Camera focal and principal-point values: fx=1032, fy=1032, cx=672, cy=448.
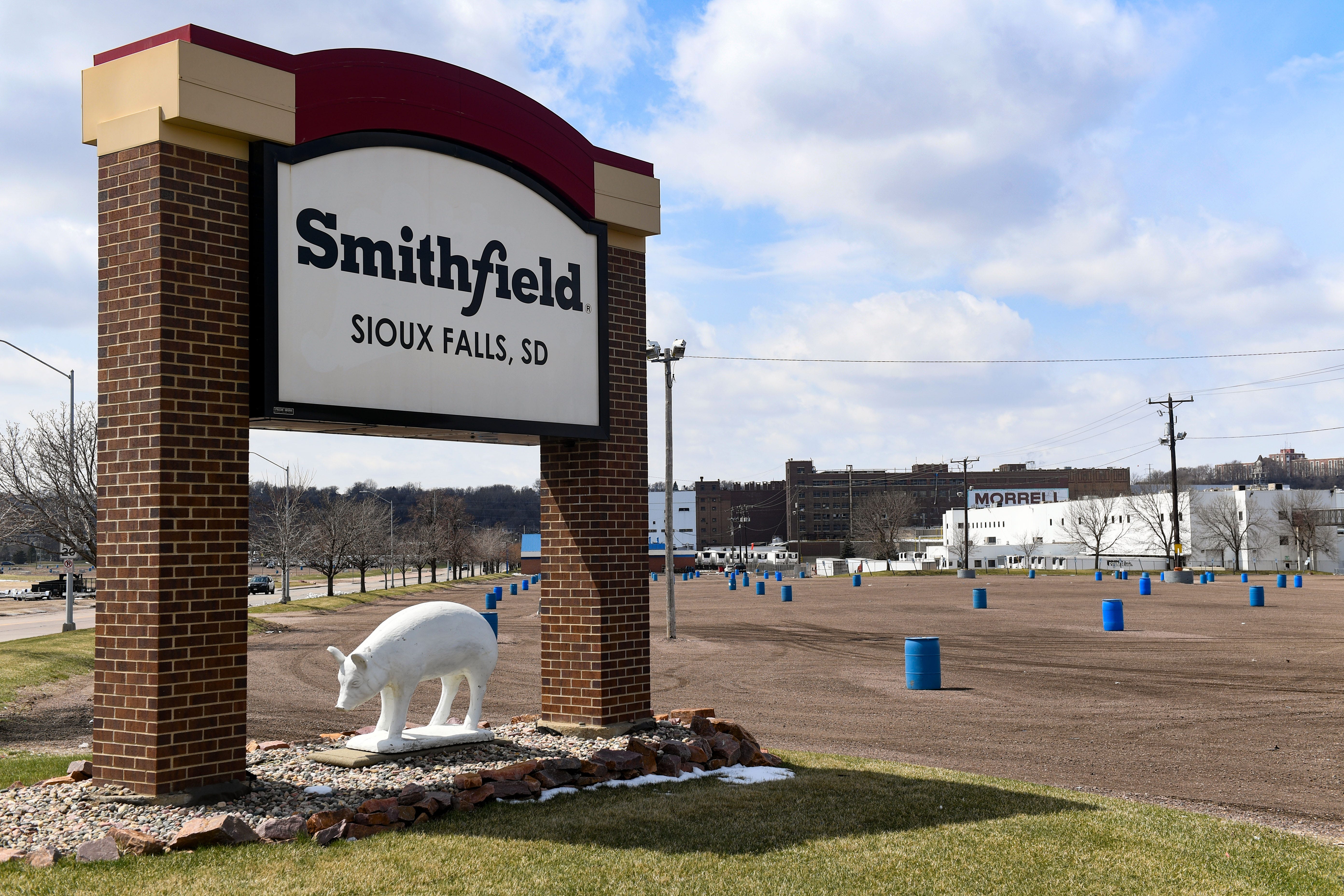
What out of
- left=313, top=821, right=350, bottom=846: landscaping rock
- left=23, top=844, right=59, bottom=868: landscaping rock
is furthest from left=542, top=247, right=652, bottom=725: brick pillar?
left=23, top=844, right=59, bottom=868: landscaping rock

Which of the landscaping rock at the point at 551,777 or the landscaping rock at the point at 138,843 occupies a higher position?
the landscaping rock at the point at 138,843

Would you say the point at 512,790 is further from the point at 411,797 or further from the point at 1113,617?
the point at 1113,617

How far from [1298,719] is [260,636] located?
26.7 m

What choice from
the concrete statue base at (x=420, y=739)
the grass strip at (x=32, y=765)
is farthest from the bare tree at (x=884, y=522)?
the concrete statue base at (x=420, y=739)

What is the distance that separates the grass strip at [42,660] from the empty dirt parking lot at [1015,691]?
12.2 ft

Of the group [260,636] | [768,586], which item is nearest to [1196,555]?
[768,586]

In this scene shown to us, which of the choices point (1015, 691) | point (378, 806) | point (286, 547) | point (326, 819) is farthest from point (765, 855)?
point (286, 547)

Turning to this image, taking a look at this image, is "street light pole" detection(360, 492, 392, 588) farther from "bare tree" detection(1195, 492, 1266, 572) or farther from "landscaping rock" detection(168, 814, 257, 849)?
"bare tree" detection(1195, 492, 1266, 572)

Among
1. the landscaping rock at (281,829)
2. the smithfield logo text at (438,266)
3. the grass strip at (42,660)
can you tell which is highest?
the smithfield logo text at (438,266)

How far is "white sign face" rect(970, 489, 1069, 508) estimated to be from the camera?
168500 mm

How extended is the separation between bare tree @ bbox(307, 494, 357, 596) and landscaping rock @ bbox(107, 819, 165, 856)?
4586cm

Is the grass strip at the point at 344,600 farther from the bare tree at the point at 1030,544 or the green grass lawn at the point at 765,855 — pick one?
the bare tree at the point at 1030,544

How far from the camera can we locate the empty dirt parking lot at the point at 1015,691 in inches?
471

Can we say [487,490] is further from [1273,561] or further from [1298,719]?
[1298,719]
